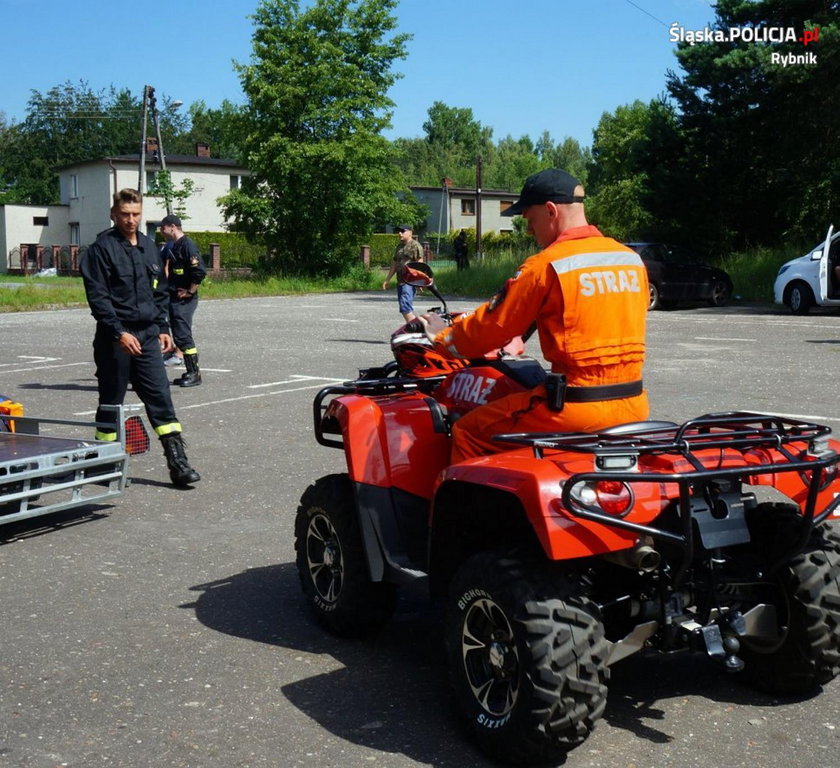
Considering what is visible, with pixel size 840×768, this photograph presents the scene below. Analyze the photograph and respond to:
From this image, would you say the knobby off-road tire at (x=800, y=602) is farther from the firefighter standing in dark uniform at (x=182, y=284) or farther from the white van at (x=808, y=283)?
the white van at (x=808, y=283)

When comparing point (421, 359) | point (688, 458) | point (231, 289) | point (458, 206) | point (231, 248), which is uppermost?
point (458, 206)

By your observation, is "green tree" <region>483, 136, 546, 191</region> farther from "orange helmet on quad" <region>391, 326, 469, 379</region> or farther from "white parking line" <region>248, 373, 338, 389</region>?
"orange helmet on quad" <region>391, 326, 469, 379</region>

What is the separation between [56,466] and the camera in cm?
646

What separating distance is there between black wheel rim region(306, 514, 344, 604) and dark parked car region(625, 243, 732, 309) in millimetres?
22163

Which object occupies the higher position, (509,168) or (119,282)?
(509,168)

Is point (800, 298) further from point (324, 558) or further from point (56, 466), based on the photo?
point (324, 558)

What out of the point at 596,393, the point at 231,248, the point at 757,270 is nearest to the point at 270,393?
the point at 596,393

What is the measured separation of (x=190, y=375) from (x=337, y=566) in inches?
347

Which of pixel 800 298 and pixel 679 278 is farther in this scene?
pixel 679 278

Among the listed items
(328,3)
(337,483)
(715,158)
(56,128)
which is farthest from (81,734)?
(56,128)

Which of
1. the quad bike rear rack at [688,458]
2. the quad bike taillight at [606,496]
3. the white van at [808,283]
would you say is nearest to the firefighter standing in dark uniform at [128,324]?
the quad bike rear rack at [688,458]

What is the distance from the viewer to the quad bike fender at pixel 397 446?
4.47 m

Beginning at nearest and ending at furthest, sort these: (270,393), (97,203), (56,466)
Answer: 1. (56,466)
2. (270,393)
3. (97,203)

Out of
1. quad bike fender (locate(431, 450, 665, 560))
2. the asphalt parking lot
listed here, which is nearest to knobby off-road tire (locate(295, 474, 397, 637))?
the asphalt parking lot
